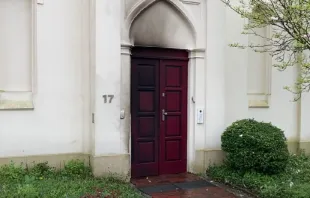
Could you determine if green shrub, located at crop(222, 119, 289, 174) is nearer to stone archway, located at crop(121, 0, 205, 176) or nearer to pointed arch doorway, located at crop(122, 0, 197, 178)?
stone archway, located at crop(121, 0, 205, 176)

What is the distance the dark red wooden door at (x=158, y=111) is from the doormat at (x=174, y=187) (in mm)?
692

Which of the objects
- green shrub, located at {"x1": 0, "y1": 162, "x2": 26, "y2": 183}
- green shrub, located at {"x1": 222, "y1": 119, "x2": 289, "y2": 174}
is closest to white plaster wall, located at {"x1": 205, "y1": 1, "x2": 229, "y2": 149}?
green shrub, located at {"x1": 222, "y1": 119, "x2": 289, "y2": 174}

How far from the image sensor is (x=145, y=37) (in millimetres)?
7777

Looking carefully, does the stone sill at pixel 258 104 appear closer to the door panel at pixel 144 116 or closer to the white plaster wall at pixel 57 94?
the door panel at pixel 144 116

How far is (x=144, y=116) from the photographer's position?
789cm

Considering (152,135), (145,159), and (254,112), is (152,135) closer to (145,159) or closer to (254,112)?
(145,159)

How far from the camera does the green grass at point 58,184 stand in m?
5.84

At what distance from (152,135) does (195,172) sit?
1358 mm

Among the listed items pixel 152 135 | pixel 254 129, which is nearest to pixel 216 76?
pixel 254 129

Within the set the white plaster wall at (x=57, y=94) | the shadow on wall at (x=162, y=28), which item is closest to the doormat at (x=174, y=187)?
the white plaster wall at (x=57, y=94)

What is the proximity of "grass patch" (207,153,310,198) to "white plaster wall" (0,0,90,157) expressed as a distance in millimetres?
3015

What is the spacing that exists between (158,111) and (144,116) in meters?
0.36

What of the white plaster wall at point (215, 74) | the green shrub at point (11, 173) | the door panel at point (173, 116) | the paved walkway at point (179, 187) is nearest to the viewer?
the green shrub at point (11, 173)

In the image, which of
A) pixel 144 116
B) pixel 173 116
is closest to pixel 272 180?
pixel 173 116
